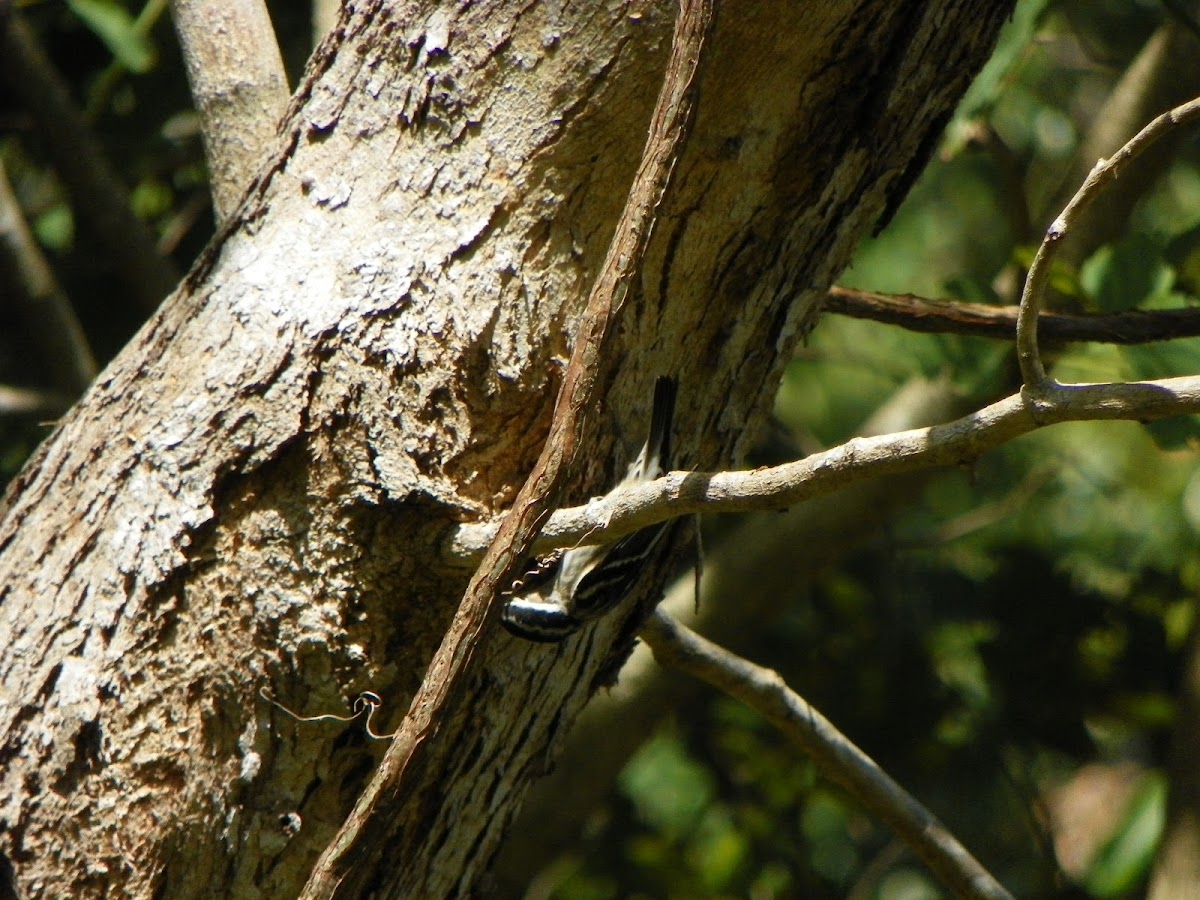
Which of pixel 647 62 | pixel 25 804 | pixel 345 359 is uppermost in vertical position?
pixel 647 62

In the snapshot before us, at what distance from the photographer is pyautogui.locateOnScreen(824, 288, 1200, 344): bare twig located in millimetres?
1778

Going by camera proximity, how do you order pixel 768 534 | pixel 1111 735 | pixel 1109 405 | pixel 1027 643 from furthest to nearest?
pixel 1111 735 < pixel 1027 643 < pixel 768 534 < pixel 1109 405

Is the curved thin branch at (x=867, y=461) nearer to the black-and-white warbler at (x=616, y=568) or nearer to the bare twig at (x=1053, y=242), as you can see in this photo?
the bare twig at (x=1053, y=242)

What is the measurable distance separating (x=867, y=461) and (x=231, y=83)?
4.21 feet

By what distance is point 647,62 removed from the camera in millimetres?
1447

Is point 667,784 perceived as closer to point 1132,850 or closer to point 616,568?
point 1132,850

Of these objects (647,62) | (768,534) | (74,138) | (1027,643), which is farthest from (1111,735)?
(74,138)

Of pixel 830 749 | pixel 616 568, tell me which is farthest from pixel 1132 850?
pixel 616 568

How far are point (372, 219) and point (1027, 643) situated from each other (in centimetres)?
269

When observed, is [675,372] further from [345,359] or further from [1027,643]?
[1027,643]

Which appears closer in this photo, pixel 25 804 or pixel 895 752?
pixel 25 804

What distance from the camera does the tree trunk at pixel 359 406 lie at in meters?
1.45

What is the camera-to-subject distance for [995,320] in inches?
72.3

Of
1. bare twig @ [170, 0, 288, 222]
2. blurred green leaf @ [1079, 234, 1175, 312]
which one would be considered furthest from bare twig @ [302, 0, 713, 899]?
blurred green leaf @ [1079, 234, 1175, 312]
